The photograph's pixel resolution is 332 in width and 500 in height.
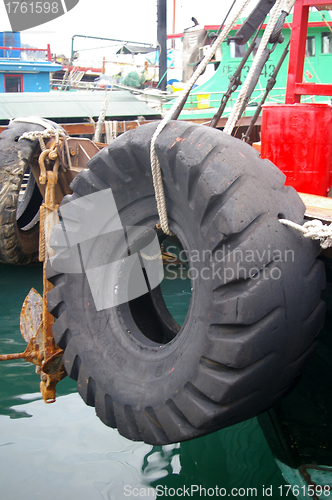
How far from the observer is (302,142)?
6.77 ft

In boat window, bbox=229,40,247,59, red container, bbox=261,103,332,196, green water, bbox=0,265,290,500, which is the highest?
boat window, bbox=229,40,247,59

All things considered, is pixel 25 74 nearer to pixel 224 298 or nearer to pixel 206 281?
pixel 206 281

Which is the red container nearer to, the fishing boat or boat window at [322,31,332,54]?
the fishing boat

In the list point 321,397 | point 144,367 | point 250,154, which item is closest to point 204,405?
point 144,367

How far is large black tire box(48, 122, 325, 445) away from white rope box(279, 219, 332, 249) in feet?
0.14

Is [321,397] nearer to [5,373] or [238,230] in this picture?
[238,230]

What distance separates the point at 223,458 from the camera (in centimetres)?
249

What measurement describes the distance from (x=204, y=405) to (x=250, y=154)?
861mm

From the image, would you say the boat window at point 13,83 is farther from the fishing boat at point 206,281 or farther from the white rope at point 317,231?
the white rope at point 317,231

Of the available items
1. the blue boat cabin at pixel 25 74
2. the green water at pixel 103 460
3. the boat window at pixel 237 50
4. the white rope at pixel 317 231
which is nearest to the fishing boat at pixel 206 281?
the white rope at pixel 317 231

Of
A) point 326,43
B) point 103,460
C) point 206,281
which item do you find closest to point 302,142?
point 206,281

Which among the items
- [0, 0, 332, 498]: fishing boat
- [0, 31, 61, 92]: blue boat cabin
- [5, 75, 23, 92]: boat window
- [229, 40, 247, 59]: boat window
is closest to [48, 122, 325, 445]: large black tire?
[0, 0, 332, 498]: fishing boat

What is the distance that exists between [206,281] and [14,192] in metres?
2.93

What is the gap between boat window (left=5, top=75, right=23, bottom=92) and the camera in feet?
46.2
